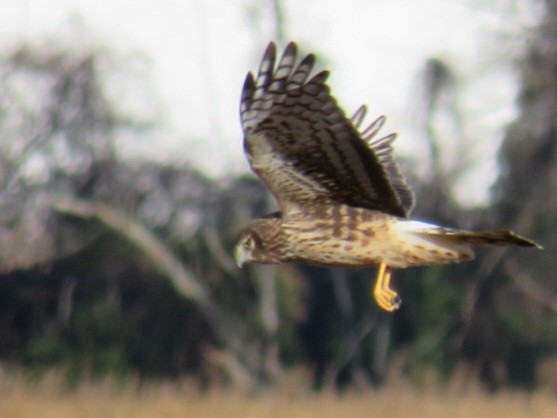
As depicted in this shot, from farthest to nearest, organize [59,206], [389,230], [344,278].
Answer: [344,278] < [59,206] < [389,230]

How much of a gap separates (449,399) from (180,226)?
12462 mm

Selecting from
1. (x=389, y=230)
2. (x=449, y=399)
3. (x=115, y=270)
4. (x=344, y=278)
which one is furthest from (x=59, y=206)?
(x=389, y=230)

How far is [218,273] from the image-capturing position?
26.6 metres

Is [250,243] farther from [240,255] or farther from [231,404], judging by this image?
[231,404]

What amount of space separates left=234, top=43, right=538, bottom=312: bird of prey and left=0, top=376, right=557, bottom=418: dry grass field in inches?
174

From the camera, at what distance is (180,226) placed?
27172 millimetres

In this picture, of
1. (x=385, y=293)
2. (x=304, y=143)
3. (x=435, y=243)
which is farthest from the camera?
(x=385, y=293)

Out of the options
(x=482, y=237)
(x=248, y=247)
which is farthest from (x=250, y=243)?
(x=482, y=237)

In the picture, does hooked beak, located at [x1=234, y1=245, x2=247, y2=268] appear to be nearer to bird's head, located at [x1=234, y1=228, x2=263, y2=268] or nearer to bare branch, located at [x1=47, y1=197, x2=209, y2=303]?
bird's head, located at [x1=234, y1=228, x2=263, y2=268]

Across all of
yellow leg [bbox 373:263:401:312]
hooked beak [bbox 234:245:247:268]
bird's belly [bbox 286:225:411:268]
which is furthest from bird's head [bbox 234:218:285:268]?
yellow leg [bbox 373:263:401:312]

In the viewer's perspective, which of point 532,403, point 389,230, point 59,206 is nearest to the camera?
point 389,230

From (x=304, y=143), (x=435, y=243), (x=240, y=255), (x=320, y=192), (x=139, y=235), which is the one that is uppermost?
(x=139, y=235)

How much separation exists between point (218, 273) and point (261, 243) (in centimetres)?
1805

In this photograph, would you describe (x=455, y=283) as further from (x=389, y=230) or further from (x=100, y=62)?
(x=389, y=230)
